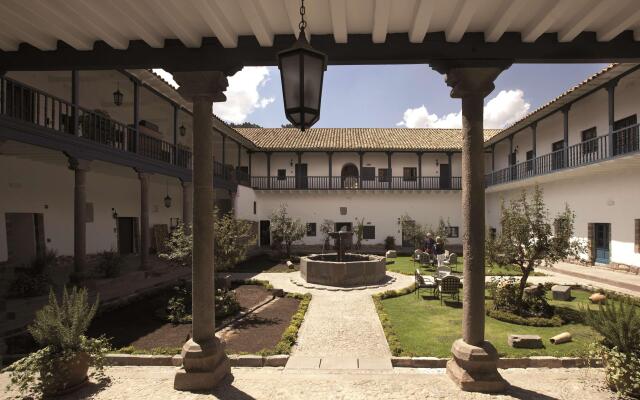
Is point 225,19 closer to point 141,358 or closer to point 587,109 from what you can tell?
point 141,358

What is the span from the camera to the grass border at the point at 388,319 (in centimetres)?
644

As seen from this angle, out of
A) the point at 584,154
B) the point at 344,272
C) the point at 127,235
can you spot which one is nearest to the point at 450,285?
the point at 344,272

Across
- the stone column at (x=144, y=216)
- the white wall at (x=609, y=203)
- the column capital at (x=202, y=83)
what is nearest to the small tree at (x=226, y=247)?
the stone column at (x=144, y=216)

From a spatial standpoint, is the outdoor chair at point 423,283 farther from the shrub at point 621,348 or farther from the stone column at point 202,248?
the stone column at point 202,248

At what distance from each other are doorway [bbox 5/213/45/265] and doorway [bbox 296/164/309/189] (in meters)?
16.3

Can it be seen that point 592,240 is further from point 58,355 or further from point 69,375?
point 58,355

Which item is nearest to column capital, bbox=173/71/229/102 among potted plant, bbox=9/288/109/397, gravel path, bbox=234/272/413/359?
potted plant, bbox=9/288/109/397

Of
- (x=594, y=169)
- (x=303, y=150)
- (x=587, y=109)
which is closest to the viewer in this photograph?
(x=594, y=169)

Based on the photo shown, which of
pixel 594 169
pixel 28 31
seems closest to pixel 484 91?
pixel 28 31

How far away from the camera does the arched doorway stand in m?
26.8

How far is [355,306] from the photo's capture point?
32.6ft

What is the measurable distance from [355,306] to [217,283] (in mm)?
3918

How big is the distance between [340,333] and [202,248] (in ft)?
13.6

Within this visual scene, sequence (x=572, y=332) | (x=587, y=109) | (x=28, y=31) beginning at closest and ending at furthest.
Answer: (x=28, y=31) → (x=572, y=332) → (x=587, y=109)
